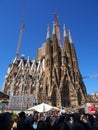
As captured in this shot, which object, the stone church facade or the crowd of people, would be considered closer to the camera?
the crowd of people

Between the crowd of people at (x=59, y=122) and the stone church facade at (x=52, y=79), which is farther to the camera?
the stone church facade at (x=52, y=79)

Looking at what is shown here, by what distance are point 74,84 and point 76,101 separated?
18.6 ft

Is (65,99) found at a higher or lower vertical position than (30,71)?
lower

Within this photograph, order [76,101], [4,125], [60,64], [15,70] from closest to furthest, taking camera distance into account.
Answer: [4,125], [76,101], [60,64], [15,70]

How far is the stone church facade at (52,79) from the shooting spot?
46312 mm

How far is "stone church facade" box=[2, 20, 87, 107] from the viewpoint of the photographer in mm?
46312

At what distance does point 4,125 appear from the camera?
2947 millimetres

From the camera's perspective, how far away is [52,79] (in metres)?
48.1

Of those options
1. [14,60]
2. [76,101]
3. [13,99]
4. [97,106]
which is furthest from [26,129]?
[14,60]

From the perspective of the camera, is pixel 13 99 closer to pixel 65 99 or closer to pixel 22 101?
pixel 22 101

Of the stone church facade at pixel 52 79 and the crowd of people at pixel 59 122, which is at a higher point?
the stone church facade at pixel 52 79

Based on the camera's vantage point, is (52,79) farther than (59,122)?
Yes

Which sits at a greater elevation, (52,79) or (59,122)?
(52,79)

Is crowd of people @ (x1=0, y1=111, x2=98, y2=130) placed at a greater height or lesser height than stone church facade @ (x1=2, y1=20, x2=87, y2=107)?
lesser
